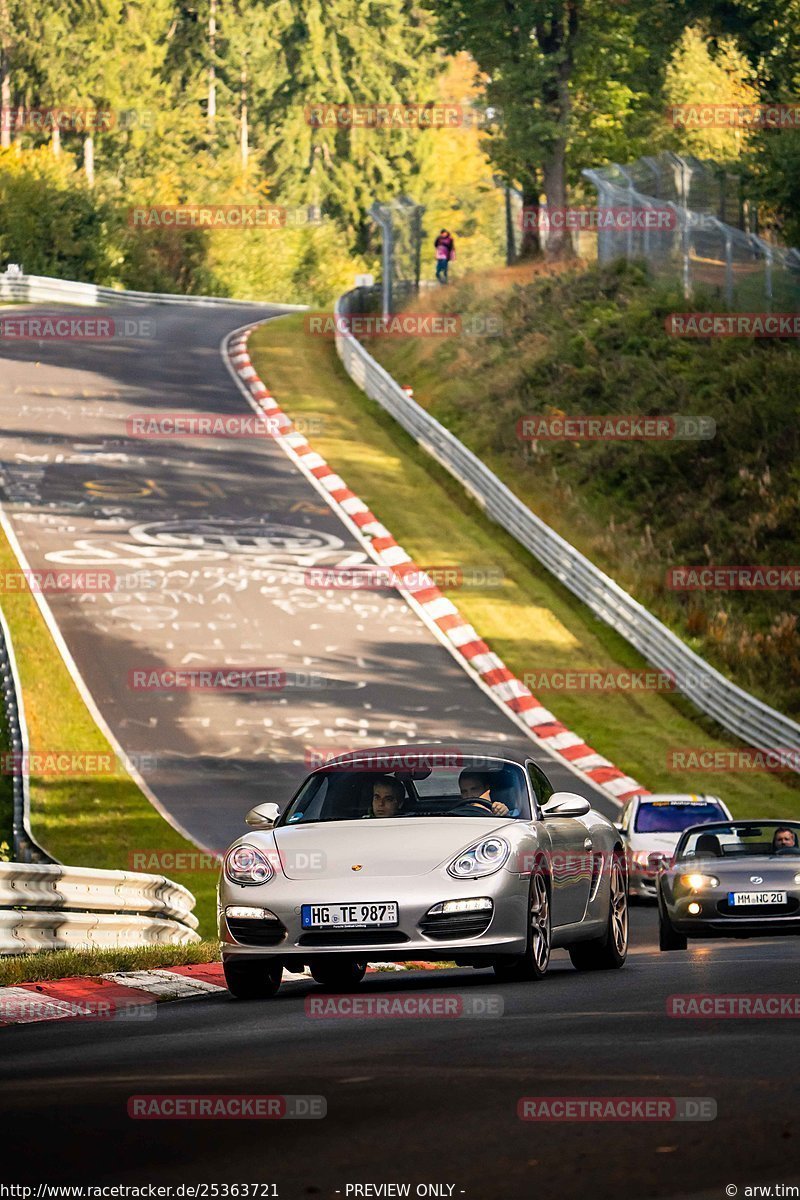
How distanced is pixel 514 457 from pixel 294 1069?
33.8 m

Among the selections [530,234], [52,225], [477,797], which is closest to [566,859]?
[477,797]

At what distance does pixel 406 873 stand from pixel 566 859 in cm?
155

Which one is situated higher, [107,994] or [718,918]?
[107,994]

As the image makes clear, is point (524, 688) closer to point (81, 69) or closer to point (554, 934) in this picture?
point (554, 934)

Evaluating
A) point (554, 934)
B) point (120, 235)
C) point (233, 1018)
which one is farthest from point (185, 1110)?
point (120, 235)

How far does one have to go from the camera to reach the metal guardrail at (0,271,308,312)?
61.9 m

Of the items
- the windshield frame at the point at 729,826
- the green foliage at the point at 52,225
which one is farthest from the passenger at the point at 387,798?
the green foliage at the point at 52,225

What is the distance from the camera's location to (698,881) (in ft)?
52.2

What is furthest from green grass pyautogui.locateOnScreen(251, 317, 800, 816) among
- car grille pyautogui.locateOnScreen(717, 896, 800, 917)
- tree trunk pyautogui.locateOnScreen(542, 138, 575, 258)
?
tree trunk pyautogui.locateOnScreen(542, 138, 575, 258)

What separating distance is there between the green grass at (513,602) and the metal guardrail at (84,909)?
12474mm

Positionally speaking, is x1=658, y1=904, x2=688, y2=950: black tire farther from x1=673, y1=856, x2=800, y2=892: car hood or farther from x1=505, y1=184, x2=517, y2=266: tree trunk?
x1=505, y1=184, x2=517, y2=266: tree trunk

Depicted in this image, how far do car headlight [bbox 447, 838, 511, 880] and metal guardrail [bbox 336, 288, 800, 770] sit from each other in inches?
663

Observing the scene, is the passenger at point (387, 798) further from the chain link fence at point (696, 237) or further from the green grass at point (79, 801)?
the chain link fence at point (696, 237)

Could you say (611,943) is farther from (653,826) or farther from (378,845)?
(653,826)
